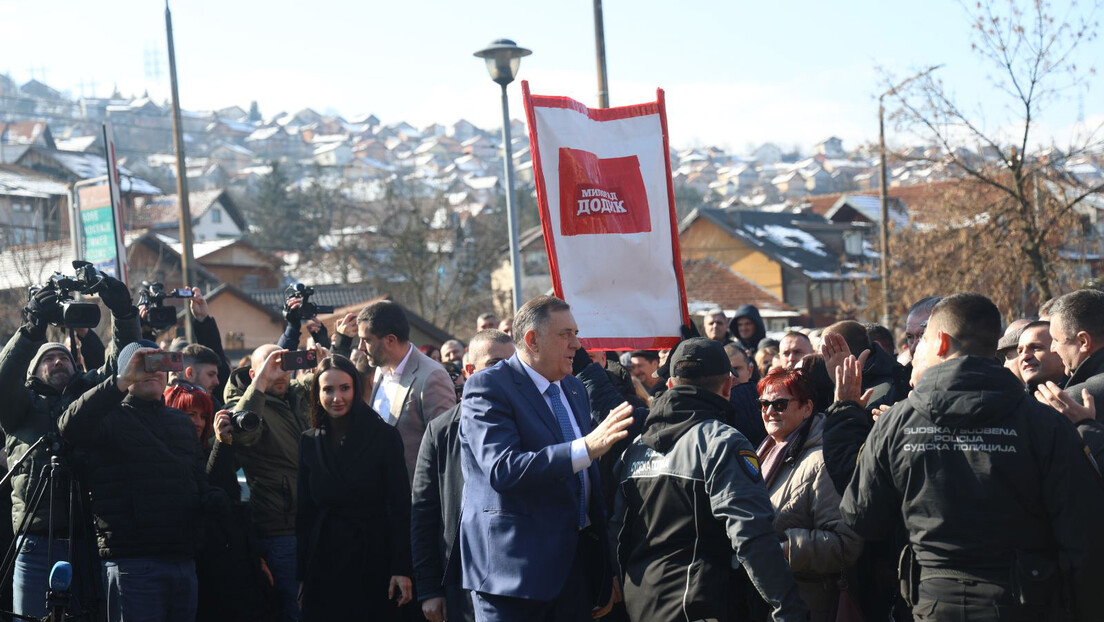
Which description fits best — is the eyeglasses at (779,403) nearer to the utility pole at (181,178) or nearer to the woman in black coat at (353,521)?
the woman in black coat at (353,521)

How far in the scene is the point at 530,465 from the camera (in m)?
4.59

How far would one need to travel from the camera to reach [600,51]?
13273 millimetres

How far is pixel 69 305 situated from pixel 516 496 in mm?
3001

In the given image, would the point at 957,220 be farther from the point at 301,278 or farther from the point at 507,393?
the point at 301,278

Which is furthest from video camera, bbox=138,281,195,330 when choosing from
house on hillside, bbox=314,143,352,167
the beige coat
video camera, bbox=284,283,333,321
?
house on hillside, bbox=314,143,352,167

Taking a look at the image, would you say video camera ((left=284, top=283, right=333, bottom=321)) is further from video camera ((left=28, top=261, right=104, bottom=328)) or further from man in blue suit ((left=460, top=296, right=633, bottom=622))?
man in blue suit ((left=460, top=296, right=633, bottom=622))

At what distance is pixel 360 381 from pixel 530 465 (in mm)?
2018

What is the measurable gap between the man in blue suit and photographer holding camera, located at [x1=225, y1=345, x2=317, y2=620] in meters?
2.13

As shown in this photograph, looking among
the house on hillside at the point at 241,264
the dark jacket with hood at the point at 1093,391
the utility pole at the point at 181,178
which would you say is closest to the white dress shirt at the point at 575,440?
the dark jacket with hood at the point at 1093,391

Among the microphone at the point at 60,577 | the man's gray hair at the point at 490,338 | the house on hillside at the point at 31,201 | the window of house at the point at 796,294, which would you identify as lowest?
the window of house at the point at 796,294

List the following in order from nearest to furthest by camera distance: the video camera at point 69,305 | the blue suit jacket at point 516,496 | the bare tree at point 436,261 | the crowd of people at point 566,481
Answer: the crowd of people at point 566,481 < the blue suit jacket at point 516,496 < the video camera at point 69,305 < the bare tree at point 436,261

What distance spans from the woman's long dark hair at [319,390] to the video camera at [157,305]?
1806 mm

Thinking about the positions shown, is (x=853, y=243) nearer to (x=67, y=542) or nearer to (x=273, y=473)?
(x=273, y=473)

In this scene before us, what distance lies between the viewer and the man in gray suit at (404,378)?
257 inches
